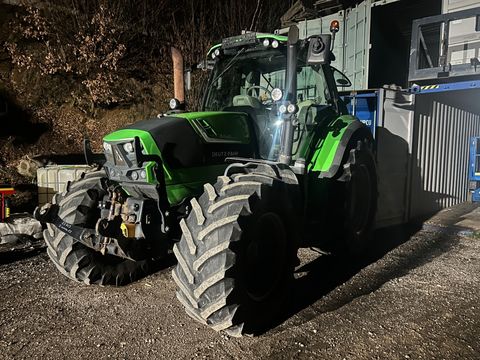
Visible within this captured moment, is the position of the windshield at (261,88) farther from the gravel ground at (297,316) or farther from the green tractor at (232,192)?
the gravel ground at (297,316)

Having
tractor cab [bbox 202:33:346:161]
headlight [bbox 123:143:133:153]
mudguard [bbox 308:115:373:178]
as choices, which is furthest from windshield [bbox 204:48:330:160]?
headlight [bbox 123:143:133:153]

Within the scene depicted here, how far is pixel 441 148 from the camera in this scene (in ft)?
26.6

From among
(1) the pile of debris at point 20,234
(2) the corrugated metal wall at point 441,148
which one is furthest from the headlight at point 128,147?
(2) the corrugated metal wall at point 441,148

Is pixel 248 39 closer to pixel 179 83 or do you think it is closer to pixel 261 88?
pixel 261 88

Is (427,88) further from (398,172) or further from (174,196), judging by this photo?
(174,196)

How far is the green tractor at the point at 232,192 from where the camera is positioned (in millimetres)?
3268

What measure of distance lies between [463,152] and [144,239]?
7.33 m

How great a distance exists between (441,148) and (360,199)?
3.47 m

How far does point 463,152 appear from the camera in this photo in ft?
28.9

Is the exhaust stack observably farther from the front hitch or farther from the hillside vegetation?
the hillside vegetation

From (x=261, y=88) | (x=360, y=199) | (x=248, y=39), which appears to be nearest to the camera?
(x=248, y=39)

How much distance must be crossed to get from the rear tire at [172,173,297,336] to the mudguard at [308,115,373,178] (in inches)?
43.0

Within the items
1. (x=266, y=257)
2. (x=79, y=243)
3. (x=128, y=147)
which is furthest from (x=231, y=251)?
(x=79, y=243)

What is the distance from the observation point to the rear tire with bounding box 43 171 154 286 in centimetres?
404
